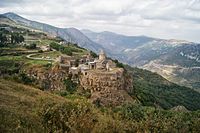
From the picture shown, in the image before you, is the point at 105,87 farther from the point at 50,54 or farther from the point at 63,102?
the point at 63,102

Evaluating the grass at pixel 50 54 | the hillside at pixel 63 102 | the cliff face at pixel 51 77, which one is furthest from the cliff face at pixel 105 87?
the grass at pixel 50 54

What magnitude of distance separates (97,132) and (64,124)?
2912 millimetres

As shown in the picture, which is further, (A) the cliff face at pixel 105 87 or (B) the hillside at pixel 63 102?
(A) the cliff face at pixel 105 87

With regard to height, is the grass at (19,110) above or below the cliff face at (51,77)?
above

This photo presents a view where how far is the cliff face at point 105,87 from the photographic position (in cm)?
7850

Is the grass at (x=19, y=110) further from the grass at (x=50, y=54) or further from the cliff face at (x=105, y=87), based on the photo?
the grass at (x=50, y=54)

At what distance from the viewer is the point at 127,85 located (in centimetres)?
8781

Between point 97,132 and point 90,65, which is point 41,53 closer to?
point 90,65

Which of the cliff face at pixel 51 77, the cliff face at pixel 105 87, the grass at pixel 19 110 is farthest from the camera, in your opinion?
the cliff face at pixel 51 77

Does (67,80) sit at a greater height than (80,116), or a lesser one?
lesser

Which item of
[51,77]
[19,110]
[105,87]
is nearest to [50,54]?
[51,77]

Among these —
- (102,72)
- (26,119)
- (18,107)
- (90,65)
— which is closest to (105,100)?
(102,72)

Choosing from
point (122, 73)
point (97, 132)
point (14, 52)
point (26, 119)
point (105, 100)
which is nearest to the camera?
point (97, 132)

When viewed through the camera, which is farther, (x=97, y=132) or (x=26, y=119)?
(x=26, y=119)
